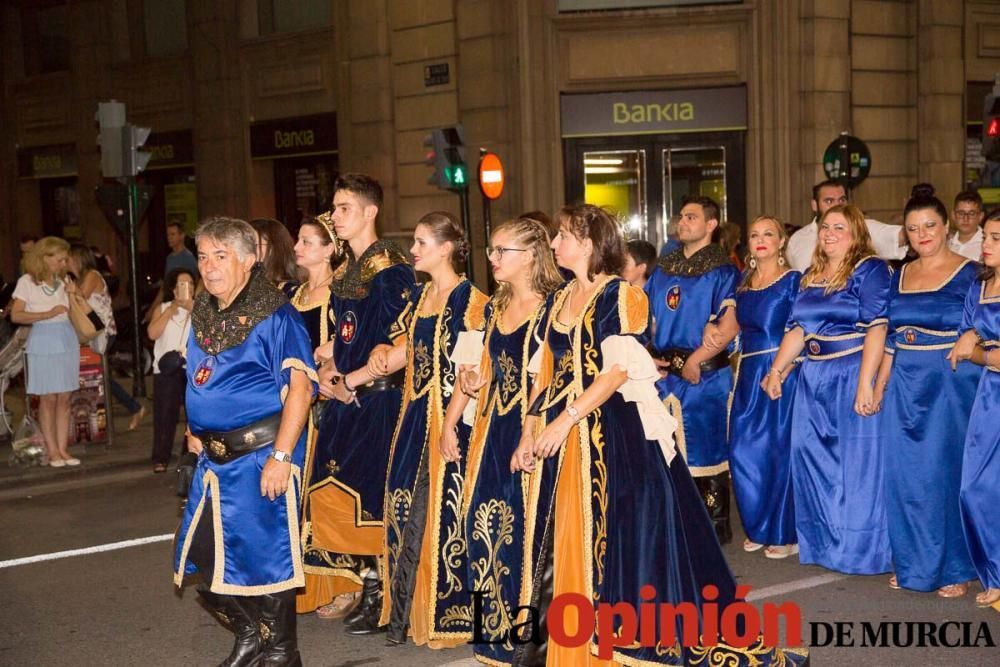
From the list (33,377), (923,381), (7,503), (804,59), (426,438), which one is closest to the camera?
(426,438)

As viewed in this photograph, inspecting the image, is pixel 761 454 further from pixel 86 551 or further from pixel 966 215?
pixel 966 215

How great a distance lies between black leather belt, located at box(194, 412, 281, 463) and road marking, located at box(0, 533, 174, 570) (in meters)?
3.55

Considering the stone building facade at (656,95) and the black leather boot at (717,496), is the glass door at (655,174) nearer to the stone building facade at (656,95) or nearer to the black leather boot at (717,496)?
the stone building facade at (656,95)

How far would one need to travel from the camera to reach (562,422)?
512 cm

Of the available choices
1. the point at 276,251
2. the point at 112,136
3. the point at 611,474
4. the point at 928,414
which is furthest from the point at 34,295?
the point at 928,414

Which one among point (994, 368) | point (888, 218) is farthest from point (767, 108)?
point (994, 368)

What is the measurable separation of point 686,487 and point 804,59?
43.3 ft

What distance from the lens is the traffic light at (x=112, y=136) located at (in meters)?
14.6

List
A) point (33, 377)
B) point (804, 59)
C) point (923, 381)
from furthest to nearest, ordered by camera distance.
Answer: point (804, 59), point (33, 377), point (923, 381)

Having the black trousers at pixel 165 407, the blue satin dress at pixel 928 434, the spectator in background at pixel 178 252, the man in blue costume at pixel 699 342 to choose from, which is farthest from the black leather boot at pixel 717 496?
the spectator in background at pixel 178 252

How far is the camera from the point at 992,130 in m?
14.8

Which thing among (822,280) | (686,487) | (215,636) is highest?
(822,280)

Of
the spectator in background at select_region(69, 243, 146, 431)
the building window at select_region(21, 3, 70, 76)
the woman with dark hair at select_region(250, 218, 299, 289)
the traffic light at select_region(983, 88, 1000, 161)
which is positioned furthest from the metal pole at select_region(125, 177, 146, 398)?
the building window at select_region(21, 3, 70, 76)

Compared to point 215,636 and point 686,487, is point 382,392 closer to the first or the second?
point 215,636
